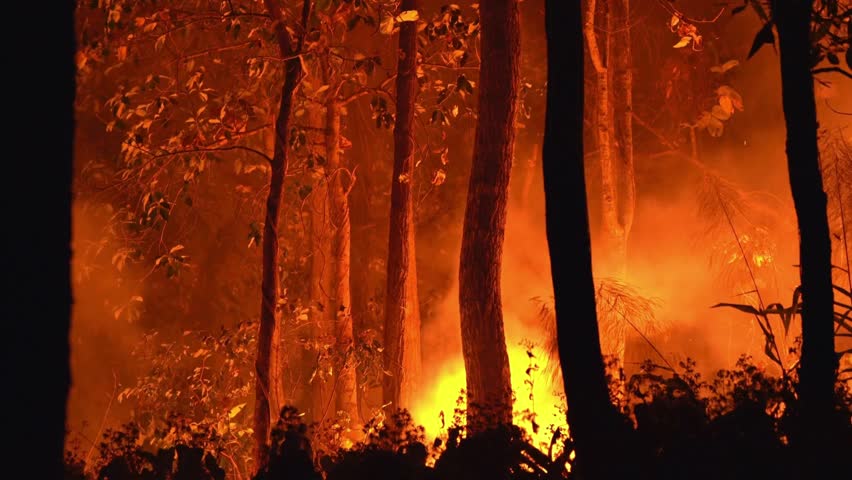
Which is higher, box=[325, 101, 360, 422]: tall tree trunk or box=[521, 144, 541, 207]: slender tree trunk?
box=[521, 144, 541, 207]: slender tree trunk

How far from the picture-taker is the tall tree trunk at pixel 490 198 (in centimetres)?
713

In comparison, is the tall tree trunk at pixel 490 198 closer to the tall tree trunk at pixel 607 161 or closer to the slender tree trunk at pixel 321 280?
the slender tree trunk at pixel 321 280

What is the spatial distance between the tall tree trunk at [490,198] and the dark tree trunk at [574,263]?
11.2ft

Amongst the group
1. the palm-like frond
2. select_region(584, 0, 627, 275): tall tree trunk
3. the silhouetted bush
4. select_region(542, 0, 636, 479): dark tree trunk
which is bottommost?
the silhouetted bush

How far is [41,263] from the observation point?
9.25ft

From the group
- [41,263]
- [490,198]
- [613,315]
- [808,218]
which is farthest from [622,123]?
[41,263]

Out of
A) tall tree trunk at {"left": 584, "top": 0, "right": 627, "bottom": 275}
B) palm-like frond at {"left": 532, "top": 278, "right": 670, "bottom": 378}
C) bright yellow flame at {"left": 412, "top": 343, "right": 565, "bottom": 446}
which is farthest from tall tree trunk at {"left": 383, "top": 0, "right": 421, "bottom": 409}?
tall tree trunk at {"left": 584, "top": 0, "right": 627, "bottom": 275}

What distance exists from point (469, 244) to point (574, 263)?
142 inches

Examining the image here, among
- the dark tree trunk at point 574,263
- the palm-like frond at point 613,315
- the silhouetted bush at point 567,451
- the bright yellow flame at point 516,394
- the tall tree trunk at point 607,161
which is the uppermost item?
the tall tree trunk at point 607,161

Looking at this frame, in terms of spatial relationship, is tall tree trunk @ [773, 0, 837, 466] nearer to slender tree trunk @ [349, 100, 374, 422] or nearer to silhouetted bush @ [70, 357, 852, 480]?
silhouetted bush @ [70, 357, 852, 480]

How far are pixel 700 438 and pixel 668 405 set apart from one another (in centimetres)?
24

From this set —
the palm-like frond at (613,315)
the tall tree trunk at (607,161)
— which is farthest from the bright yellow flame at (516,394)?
the tall tree trunk at (607,161)

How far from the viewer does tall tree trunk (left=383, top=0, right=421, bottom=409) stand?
8852 mm

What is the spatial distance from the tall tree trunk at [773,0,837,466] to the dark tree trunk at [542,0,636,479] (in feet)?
2.32
